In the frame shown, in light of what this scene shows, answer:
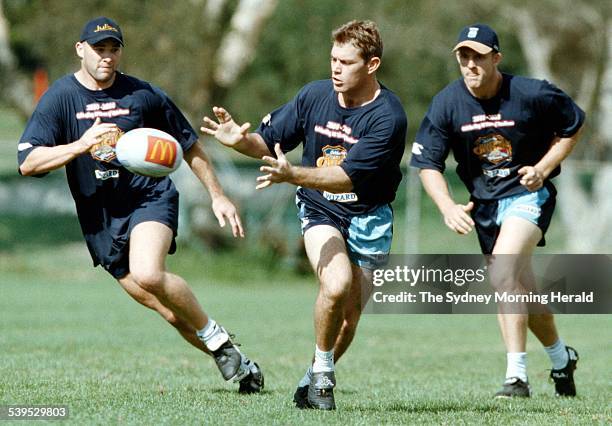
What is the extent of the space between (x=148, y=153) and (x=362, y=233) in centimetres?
144

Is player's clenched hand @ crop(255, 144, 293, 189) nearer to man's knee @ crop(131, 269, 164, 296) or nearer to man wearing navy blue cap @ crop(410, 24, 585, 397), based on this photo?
man's knee @ crop(131, 269, 164, 296)

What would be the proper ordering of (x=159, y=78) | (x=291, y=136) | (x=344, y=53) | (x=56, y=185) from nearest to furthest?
(x=344, y=53) → (x=291, y=136) → (x=56, y=185) → (x=159, y=78)

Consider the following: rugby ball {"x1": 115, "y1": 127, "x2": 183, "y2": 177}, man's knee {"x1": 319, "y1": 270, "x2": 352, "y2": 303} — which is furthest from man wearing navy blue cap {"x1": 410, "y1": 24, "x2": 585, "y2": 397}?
rugby ball {"x1": 115, "y1": 127, "x2": 183, "y2": 177}

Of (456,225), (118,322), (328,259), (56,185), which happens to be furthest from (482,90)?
(56,185)

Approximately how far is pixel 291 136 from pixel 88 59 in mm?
1506

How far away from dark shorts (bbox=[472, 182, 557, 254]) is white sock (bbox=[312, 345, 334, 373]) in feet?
6.41

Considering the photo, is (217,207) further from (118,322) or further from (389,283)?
(118,322)

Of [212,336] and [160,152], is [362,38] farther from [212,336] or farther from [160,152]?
[212,336]

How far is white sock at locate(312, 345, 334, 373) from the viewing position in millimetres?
6820

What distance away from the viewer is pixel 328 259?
680 cm

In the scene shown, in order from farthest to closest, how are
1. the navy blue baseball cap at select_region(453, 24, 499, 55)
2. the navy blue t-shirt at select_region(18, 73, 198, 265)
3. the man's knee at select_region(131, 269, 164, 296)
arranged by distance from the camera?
the navy blue baseball cap at select_region(453, 24, 499, 55), the navy blue t-shirt at select_region(18, 73, 198, 265), the man's knee at select_region(131, 269, 164, 296)

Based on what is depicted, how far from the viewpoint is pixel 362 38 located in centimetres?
683

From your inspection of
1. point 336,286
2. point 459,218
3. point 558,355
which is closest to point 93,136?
point 336,286

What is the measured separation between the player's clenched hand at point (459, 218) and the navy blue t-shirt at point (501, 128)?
923mm
